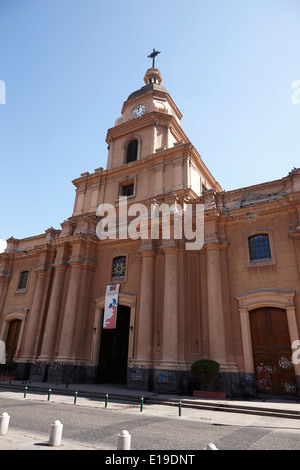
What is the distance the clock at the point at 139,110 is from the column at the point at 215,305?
59.4ft

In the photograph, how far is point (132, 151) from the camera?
99.5ft

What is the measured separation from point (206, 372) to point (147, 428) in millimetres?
8077

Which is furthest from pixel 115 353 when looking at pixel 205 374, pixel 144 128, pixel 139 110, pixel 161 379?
pixel 139 110

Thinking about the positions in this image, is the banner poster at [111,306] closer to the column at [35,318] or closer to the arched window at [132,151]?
the column at [35,318]

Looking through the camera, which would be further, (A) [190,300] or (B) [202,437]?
(A) [190,300]

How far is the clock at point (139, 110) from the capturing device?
3136 cm

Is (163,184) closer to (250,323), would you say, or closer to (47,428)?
(250,323)

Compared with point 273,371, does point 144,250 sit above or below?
above

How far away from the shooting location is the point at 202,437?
8.11 meters

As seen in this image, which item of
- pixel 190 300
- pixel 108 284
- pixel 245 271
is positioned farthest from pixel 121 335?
pixel 245 271

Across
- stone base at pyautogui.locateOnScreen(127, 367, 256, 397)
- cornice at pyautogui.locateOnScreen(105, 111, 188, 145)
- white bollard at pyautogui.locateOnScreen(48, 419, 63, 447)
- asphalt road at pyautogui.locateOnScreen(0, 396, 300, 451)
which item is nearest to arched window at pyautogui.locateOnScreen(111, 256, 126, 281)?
stone base at pyautogui.locateOnScreen(127, 367, 256, 397)

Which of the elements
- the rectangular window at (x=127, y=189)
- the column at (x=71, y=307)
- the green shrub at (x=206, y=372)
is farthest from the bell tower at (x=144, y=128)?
the green shrub at (x=206, y=372)

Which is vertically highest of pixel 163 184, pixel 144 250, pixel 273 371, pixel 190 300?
pixel 163 184
